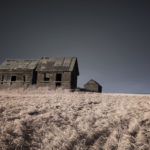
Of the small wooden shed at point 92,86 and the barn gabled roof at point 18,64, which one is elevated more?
the barn gabled roof at point 18,64

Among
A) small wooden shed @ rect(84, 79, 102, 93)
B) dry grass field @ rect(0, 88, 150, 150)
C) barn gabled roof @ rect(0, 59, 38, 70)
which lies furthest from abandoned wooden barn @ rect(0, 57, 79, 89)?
dry grass field @ rect(0, 88, 150, 150)

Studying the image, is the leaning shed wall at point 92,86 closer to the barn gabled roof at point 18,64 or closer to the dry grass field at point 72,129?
the barn gabled roof at point 18,64

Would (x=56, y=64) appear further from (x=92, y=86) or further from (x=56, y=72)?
(x=92, y=86)

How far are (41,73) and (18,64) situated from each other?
4.79m

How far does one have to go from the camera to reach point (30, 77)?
22.6 meters

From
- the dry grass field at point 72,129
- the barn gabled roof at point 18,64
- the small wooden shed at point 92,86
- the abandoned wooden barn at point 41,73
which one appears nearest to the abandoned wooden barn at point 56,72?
the abandoned wooden barn at point 41,73

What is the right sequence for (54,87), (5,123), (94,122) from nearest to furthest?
1. (5,123)
2. (94,122)
3. (54,87)

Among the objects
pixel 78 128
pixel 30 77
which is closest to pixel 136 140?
pixel 78 128

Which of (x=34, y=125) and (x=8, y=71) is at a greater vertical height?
(x=8, y=71)

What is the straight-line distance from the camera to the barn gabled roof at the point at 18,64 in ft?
77.4

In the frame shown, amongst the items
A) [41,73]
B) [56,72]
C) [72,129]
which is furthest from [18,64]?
[72,129]

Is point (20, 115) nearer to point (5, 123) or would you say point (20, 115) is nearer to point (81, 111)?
point (5, 123)

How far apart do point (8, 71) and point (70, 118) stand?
20.3 m

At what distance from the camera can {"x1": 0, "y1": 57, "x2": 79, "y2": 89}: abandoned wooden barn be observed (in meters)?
22.1
